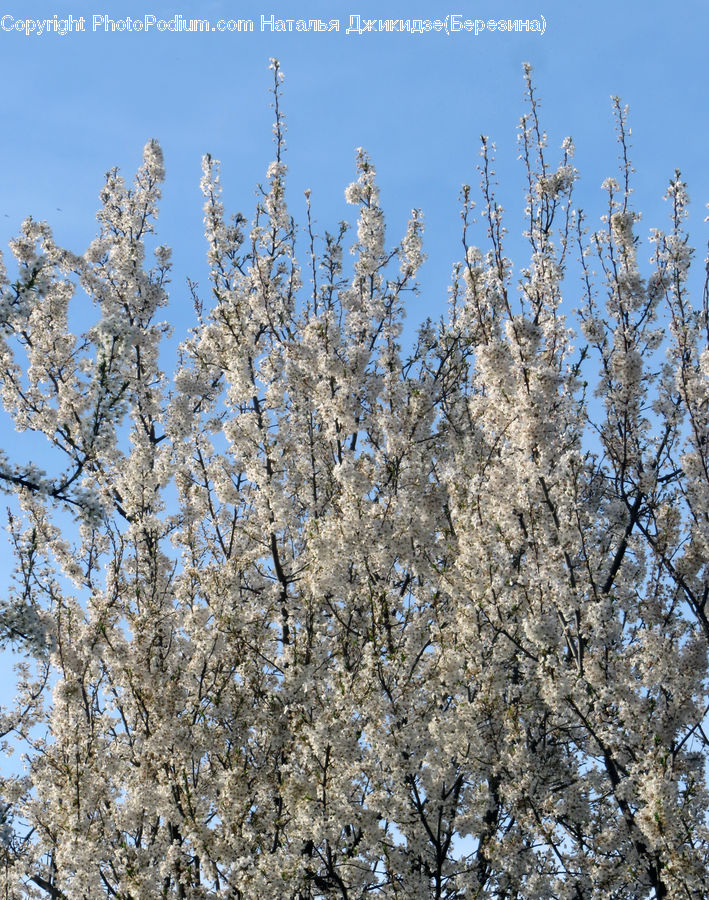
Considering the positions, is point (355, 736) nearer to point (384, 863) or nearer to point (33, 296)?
point (384, 863)

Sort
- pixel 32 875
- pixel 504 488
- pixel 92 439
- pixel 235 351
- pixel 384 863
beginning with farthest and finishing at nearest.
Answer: pixel 235 351
pixel 32 875
pixel 504 488
pixel 384 863
pixel 92 439

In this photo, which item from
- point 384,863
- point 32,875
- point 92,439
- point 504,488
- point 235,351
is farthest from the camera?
point 235,351

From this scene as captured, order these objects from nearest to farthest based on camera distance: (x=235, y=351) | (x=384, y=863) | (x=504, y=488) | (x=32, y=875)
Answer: (x=384, y=863) < (x=504, y=488) < (x=32, y=875) < (x=235, y=351)

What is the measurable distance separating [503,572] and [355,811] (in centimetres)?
292

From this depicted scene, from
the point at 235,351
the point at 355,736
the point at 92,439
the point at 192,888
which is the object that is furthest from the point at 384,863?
the point at 235,351

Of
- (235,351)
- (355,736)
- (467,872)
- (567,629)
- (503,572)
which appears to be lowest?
(467,872)

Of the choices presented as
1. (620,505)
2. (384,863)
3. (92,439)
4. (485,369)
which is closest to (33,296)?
(92,439)

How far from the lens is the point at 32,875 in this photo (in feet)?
36.0

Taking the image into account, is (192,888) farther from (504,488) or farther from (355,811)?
(504,488)

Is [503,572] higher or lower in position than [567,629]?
higher

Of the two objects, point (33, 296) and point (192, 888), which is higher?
point (33, 296)

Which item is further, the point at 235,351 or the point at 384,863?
the point at 235,351

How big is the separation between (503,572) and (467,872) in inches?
123

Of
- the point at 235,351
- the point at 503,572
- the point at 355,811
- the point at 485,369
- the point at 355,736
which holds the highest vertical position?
the point at 235,351
